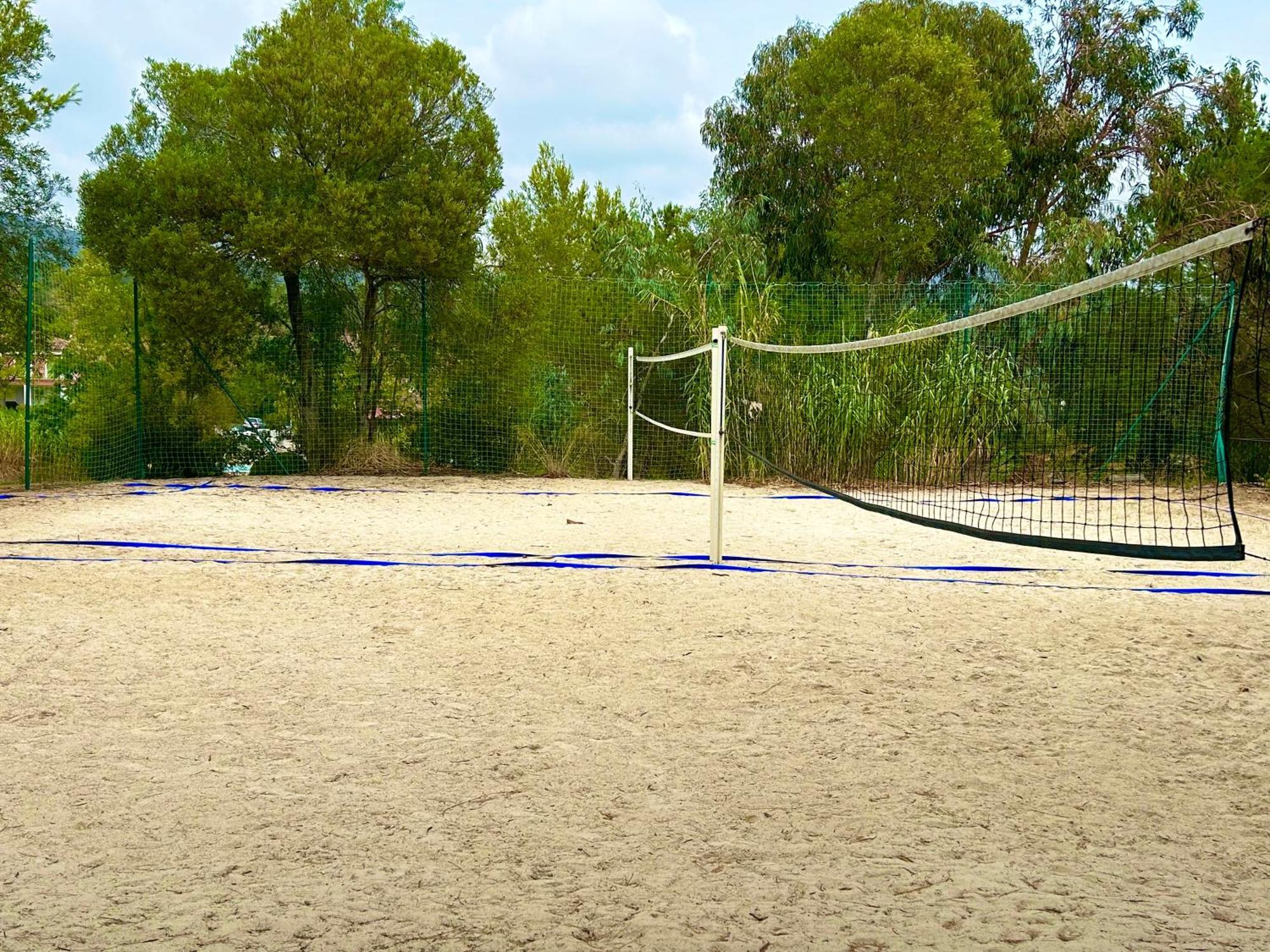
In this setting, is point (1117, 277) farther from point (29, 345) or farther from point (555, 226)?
point (555, 226)

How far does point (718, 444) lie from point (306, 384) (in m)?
7.86

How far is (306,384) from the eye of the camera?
13258 mm

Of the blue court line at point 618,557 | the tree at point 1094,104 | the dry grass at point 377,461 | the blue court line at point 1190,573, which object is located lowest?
the blue court line at point 1190,573

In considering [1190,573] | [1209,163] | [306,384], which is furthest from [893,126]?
[1190,573]

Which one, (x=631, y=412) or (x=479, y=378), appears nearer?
(x=631, y=412)

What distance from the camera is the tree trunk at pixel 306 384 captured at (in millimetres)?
13211

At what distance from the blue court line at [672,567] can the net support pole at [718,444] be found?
14 cm

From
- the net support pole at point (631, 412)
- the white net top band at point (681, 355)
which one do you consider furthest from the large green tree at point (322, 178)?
the white net top band at point (681, 355)

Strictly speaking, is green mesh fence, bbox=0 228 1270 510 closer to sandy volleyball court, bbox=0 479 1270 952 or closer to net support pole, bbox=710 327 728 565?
net support pole, bbox=710 327 728 565

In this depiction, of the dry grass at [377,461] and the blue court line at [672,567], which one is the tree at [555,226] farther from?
the blue court line at [672,567]

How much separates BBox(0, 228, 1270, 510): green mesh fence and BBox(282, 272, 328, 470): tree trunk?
2 cm

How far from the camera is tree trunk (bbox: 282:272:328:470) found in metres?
13.2

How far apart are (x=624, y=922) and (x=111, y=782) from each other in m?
1.53

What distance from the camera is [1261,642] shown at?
4.84 m
